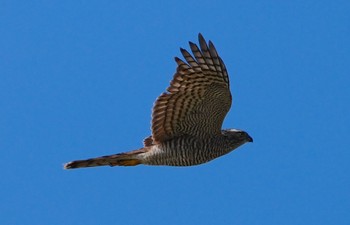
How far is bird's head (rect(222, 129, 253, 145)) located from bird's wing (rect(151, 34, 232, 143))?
322mm

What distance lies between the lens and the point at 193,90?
14312mm

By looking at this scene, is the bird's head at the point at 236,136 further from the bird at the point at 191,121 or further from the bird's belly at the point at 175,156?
the bird's belly at the point at 175,156

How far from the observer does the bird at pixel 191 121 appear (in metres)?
14.1

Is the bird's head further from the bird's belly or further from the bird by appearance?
the bird's belly

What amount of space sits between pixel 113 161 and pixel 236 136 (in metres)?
2.02

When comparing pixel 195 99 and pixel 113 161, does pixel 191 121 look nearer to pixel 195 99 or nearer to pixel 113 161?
pixel 195 99

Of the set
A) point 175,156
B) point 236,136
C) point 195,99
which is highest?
point 195,99

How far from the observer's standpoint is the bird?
46.4ft

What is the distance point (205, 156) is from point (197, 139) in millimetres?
298

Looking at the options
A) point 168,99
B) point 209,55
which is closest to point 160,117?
point 168,99

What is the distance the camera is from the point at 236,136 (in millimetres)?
15414

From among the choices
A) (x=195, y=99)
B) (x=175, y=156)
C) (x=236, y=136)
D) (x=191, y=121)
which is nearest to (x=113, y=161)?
(x=175, y=156)

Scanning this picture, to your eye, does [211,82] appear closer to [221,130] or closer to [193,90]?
[193,90]

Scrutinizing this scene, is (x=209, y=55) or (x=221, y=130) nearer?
(x=209, y=55)
